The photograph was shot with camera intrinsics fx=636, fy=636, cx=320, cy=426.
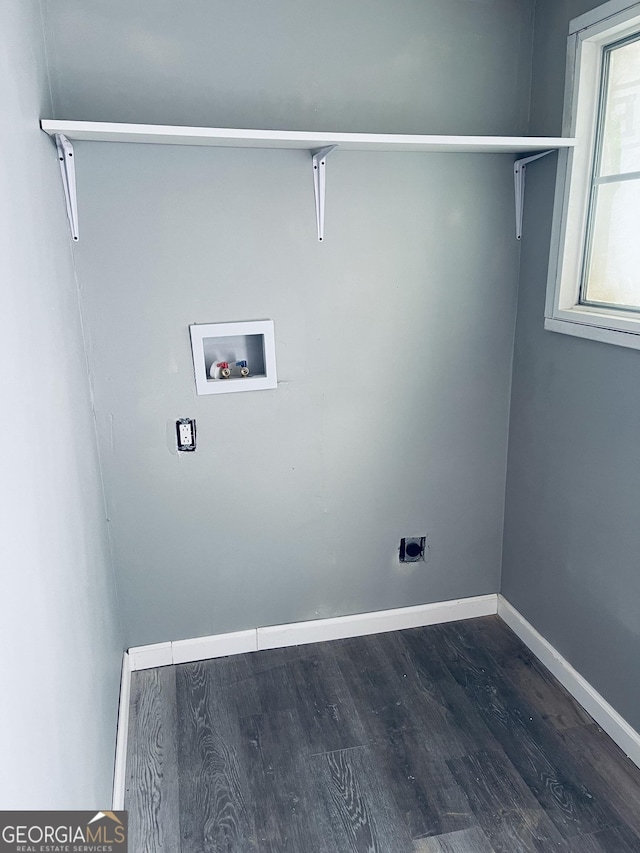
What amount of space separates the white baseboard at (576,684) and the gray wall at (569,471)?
0.03 m

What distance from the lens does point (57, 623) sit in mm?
1192

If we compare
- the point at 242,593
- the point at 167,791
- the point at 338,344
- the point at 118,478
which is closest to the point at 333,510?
the point at 242,593

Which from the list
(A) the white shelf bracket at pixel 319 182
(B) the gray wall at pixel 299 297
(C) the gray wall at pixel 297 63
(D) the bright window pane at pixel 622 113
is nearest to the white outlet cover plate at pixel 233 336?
(B) the gray wall at pixel 299 297

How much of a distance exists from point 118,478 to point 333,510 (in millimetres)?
811

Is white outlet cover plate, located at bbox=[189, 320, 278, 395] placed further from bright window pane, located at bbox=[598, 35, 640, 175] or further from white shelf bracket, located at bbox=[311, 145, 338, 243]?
bright window pane, located at bbox=[598, 35, 640, 175]

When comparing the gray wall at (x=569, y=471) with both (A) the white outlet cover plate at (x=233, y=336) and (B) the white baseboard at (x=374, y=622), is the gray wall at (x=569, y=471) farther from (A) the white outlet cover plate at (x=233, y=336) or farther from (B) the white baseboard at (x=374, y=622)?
(A) the white outlet cover plate at (x=233, y=336)

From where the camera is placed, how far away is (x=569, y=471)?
7.23 ft

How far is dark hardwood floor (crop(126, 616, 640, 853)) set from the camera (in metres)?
1.74

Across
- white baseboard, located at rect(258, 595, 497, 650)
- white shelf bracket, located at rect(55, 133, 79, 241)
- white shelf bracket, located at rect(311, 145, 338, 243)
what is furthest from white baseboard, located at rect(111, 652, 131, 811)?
white shelf bracket, located at rect(311, 145, 338, 243)

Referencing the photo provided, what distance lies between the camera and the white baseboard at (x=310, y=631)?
2.43 metres

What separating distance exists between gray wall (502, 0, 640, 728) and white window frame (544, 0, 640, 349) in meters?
0.06

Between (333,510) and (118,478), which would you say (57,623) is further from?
(333,510)

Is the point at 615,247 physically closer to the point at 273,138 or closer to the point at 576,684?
the point at 273,138

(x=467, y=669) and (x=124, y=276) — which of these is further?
(x=467, y=669)
